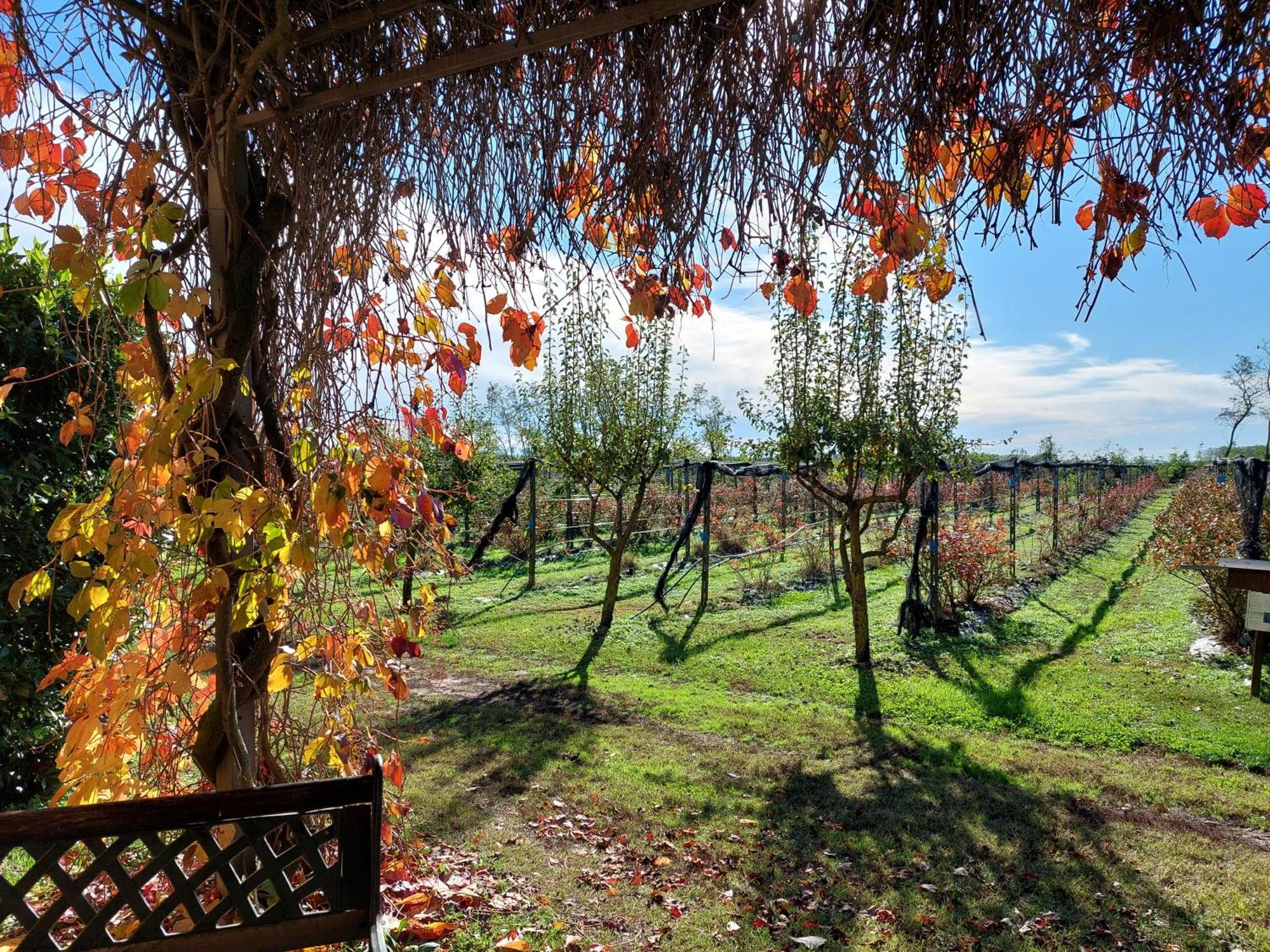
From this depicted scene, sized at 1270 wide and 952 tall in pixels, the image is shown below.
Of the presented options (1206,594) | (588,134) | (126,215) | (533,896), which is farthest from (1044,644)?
(126,215)

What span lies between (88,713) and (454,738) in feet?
12.1

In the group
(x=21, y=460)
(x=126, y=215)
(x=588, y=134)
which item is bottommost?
(x=21, y=460)

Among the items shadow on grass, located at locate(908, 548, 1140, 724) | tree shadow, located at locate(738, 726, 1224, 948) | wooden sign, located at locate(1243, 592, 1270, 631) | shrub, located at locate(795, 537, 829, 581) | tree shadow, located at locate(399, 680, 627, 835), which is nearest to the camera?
tree shadow, located at locate(738, 726, 1224, 948)

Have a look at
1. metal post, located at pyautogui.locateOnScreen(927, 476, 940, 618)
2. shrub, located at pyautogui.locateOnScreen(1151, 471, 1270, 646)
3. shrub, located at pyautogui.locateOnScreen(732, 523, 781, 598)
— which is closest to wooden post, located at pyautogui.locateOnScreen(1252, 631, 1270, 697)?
shrub, located at pyautogui.locateOnScreen(1151, 471, 1270, 646)

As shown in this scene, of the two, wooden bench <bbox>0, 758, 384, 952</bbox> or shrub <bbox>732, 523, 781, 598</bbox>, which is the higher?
wooden bench <bbox>0, 758, 384, 952</bbox>

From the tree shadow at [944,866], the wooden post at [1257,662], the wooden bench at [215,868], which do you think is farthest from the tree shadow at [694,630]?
the wooden bench at [215,868]

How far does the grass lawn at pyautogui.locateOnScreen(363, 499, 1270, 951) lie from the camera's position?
309 centimetres

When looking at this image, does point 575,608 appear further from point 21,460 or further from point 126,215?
point 126,215

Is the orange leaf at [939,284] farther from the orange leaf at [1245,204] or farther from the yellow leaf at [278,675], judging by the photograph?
the yellow leaf at [278,675]

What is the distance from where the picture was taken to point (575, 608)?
9789 mm

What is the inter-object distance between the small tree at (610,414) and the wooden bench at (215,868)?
678 cm

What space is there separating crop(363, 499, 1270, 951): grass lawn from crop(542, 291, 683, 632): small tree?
1.81 meters

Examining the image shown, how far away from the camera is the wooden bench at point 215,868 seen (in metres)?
1.54

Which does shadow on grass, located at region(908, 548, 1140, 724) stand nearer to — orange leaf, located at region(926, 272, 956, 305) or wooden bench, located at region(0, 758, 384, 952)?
orange leaf, located at region(926, 272, 956, 305)
